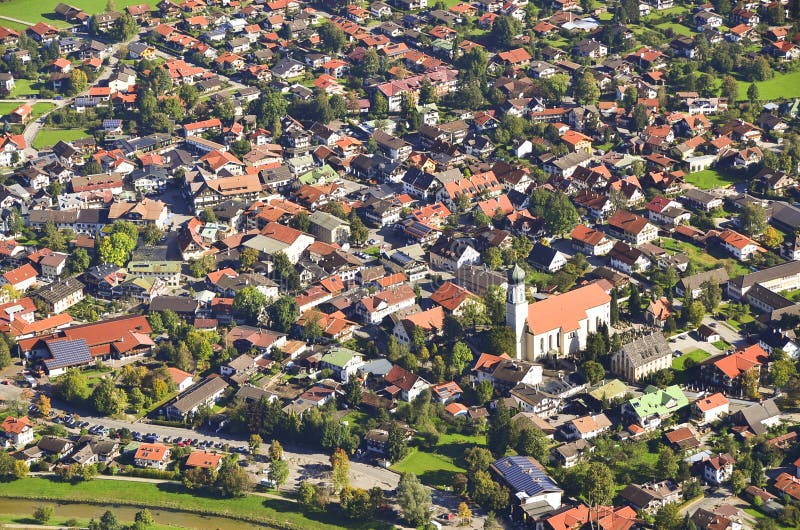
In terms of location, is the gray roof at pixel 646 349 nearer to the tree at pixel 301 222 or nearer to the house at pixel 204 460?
the house at pixel 204 460

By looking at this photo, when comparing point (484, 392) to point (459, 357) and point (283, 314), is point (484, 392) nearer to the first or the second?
point (459, 357)

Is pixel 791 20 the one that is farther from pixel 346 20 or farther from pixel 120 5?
pixel 120 5

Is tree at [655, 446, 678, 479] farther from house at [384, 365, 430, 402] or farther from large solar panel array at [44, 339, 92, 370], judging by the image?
large solar panel array at [44, 339, 92, 370]

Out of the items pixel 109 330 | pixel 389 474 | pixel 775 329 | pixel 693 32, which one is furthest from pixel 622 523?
pixel 693 32

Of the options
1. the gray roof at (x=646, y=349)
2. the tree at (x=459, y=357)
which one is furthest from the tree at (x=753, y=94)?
the tree at (x=459, y=357)

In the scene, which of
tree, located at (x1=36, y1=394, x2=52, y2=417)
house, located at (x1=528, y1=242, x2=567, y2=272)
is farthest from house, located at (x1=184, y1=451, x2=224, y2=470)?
house, located at (x1=528, y1=242, x2=567, y2=272)

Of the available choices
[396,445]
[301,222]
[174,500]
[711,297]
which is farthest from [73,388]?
[711,297]

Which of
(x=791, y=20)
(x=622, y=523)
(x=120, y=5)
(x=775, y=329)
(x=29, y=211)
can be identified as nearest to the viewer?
(x=622, y=523)
